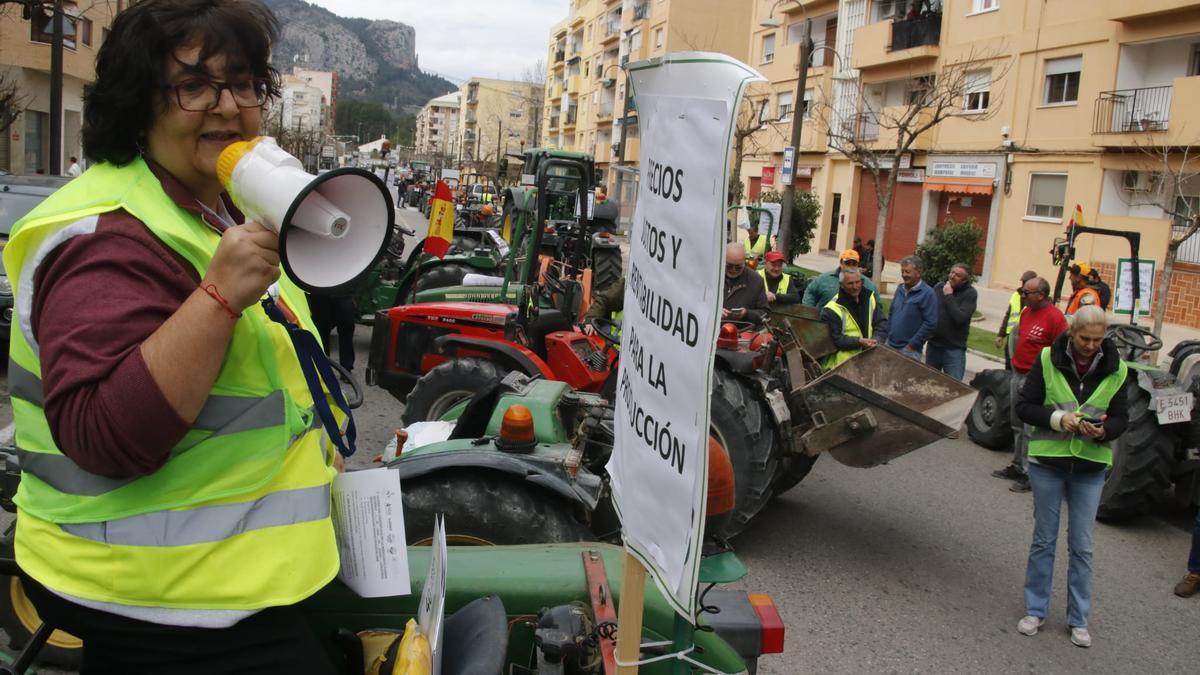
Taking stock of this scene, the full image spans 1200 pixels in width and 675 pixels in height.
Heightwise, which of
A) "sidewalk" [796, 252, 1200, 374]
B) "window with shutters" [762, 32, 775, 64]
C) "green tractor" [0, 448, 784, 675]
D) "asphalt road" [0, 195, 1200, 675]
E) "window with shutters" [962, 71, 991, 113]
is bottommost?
"asphalt road" [0, 195, 1200, 675]

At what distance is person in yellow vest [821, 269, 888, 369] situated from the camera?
330 inches

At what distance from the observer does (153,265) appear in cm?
149

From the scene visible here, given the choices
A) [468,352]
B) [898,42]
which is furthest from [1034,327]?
[898,42]

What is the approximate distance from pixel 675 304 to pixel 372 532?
771 millimetres

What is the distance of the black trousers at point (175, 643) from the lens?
1560mm

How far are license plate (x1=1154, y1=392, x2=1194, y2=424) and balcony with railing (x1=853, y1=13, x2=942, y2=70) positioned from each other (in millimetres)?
25069

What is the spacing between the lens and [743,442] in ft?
18.6

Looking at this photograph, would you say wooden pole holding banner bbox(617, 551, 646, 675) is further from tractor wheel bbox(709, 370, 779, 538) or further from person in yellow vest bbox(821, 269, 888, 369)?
person in yellow vest bbox(821, 269, 888, 369)

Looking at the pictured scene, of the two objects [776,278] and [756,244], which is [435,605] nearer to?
[776,278]

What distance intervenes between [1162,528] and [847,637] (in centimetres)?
369

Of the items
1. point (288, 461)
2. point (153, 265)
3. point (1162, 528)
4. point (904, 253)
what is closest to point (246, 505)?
point (288, 461)

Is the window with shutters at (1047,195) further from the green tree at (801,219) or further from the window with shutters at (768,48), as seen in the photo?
the window with shutters at (768,48)

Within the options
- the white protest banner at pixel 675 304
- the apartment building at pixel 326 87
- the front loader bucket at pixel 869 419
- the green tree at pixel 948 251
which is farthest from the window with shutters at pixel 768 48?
the apartment building at pixel 326 87

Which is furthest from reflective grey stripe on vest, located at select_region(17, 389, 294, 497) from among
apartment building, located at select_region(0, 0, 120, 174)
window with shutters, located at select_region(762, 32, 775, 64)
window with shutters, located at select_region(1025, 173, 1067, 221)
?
window with shutters, located at select_region(762, 32, 775, 64)
